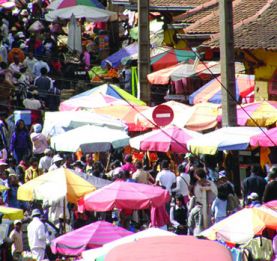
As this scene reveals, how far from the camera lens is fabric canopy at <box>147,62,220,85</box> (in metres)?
39.6

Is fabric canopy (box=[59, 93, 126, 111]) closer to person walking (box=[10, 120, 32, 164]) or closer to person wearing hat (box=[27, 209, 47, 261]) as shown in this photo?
person walking (box=[10, 120, 32, 164])

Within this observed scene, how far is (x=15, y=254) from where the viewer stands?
90.9 ft

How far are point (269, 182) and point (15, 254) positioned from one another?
15.1 ft

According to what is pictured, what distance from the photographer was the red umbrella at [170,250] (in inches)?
795

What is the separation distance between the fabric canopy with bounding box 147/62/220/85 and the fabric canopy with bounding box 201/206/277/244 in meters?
14.8

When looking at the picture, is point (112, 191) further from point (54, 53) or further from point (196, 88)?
point (54, 53)

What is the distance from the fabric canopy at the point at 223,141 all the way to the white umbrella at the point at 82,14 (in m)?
19.1

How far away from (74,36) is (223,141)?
1834 cm

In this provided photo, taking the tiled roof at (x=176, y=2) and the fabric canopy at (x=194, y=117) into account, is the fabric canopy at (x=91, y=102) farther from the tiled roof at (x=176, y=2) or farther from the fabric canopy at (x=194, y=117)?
the tiled roof at (x=176, y=2)

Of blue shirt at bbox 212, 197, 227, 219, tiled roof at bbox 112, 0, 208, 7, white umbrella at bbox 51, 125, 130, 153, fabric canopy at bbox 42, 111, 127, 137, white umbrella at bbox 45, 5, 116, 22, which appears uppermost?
tiled roof at bbox 112, 0, 208, 7

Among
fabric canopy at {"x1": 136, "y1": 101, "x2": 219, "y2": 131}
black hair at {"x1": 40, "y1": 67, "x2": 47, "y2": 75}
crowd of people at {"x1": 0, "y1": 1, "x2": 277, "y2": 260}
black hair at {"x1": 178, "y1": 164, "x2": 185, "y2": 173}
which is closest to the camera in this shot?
crowd of people at {"x1": 0, "y1": 1, "x2": 277, "y2": 260}

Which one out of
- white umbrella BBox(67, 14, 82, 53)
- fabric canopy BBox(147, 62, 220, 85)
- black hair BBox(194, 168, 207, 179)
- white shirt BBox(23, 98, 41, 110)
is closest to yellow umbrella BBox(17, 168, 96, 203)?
black hair BBox(194, 168, 207, 179)

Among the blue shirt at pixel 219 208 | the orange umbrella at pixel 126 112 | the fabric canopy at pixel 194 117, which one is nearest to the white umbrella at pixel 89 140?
the fabric canopy at pixel 194 117

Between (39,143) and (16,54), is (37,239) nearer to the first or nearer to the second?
(39,143)
